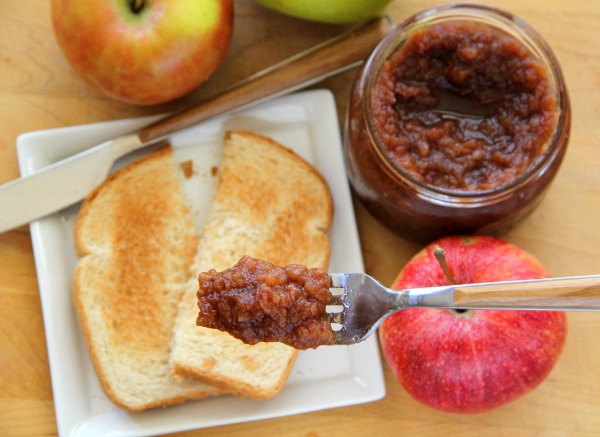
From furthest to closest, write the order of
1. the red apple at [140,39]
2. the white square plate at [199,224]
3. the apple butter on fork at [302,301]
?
the white square plate at [199,224]
the red apple at [140,39]
the apple butter on fork at [302,301]

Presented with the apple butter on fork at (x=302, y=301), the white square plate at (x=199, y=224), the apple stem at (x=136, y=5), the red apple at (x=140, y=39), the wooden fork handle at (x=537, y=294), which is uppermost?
the apple stem at (x=136, y=5)

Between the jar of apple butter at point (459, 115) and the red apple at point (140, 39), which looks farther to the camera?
the red apple at point (140, 39)

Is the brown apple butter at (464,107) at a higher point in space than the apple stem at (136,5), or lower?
lower

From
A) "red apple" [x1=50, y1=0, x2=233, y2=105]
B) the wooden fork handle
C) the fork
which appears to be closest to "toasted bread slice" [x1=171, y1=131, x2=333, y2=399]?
"red apple" [x1=50, y1=0, x2=233, y2=105]

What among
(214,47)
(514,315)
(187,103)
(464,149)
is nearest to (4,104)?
(187,103)

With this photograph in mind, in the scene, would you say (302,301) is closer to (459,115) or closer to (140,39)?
(459,115)

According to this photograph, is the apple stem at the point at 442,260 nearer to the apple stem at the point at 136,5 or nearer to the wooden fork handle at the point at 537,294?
the wooden fork handle at the point at 537,294

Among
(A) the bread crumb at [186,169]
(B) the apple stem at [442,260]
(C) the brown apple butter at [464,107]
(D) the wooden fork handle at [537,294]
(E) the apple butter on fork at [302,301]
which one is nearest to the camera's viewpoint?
(D) the wooden fork handle at [537,294]

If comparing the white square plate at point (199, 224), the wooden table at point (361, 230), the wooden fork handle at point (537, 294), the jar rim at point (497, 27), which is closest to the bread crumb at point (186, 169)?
the white square plate at point (199, 224)
